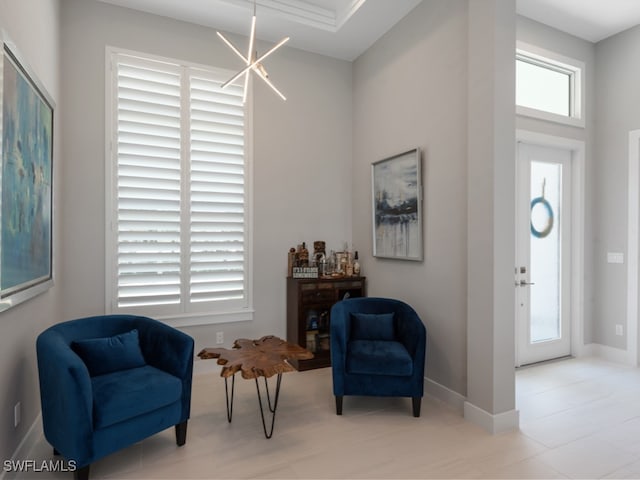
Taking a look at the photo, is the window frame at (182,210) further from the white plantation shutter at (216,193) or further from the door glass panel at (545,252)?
the door glass panel at (545,252)

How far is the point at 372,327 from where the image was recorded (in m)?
3.29

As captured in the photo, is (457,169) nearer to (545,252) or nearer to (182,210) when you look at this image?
(545,252)

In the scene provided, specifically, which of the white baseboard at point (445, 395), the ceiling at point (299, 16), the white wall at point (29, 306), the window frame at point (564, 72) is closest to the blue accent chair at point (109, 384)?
the white wall at point (29, 306)

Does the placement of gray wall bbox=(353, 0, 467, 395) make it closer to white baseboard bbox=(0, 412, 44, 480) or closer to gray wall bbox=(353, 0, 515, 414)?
gray wall bbox=(353, 0, 515, 414)

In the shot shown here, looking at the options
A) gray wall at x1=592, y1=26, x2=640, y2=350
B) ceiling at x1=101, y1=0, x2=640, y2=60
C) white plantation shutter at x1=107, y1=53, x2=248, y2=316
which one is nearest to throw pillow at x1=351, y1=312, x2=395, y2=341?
white plantation shutter at x1=107, y1=53, x2=248, y2=316

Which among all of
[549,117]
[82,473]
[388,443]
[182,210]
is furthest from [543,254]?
[82,473]

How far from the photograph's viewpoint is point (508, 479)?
212 cm

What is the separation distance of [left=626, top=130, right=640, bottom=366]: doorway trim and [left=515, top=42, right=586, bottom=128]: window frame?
1.95 feet

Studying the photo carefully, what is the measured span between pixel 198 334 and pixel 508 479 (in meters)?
2.94

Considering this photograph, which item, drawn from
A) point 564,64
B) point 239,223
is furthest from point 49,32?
point 564,64

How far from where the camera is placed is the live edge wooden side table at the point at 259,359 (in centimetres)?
244

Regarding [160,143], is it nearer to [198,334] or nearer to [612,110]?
[198,334]

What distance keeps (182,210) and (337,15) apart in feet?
8.45

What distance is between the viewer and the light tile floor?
2221 mm
